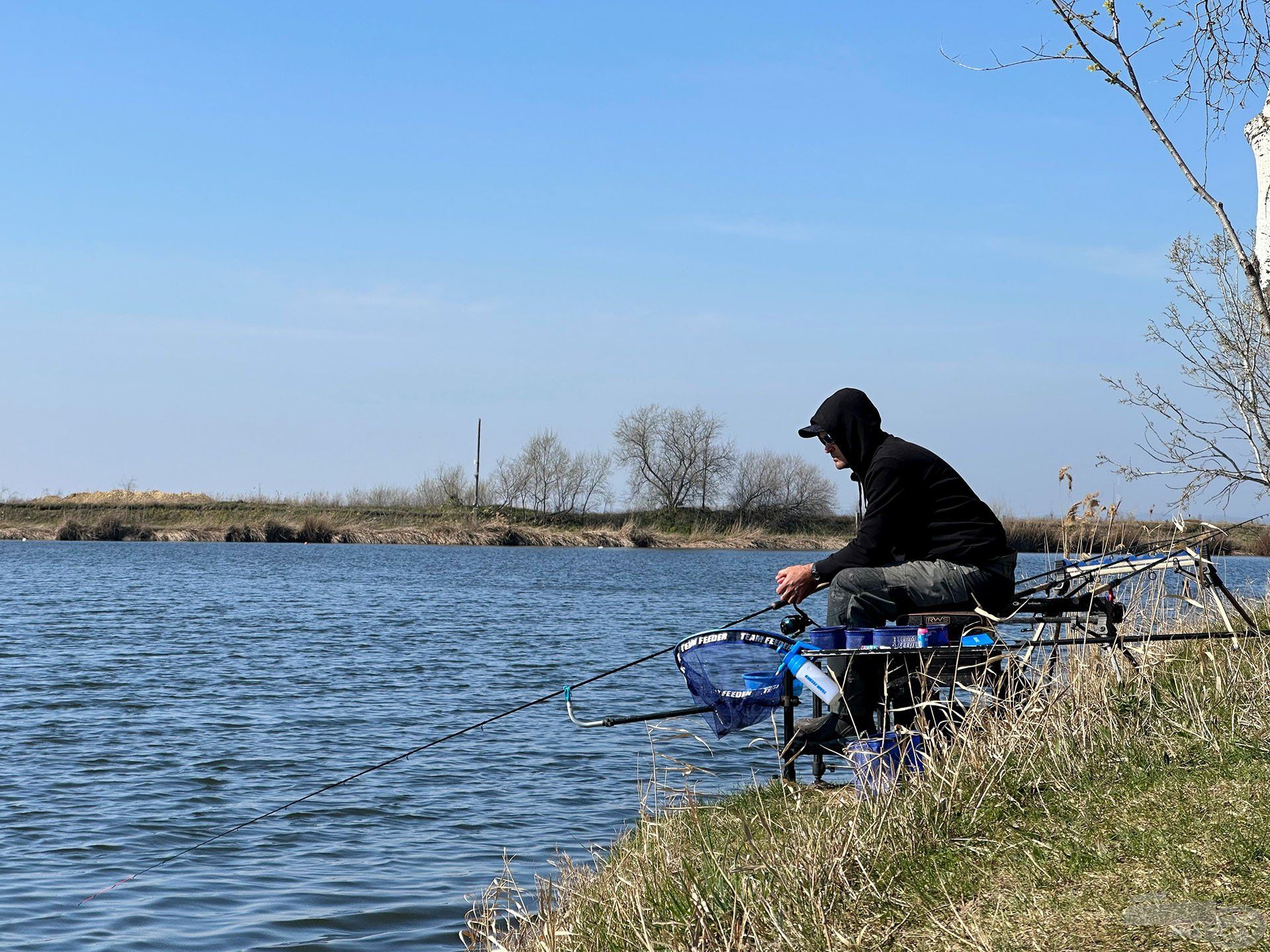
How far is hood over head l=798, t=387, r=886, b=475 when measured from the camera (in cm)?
685

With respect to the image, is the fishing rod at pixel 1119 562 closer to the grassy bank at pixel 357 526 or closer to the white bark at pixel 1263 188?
the white bark at pixel 1263 188

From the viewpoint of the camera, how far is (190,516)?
229 feet

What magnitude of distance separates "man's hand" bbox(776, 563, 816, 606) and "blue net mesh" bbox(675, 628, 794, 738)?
0.74ft

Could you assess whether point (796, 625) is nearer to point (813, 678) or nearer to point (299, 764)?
point (813, 678)

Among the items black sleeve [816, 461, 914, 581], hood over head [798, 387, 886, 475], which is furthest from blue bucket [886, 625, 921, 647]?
hood over head [798, 387, 886, 475]

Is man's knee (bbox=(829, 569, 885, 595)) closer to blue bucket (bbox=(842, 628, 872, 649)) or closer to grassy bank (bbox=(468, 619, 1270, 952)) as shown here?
blue bucket (bbox=(842, 628, 872, 649))

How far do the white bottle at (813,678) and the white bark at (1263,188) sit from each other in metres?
2.97

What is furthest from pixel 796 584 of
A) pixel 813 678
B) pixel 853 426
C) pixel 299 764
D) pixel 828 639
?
pixel 299 764

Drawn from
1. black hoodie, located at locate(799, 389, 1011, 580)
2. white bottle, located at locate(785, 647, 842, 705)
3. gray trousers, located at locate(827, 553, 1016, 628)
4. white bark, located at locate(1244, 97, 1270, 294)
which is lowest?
white bottle, located at locate(785, 647, 842, 705)

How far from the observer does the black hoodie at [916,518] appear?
650 centimetres

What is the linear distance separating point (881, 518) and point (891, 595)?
0.40 meters

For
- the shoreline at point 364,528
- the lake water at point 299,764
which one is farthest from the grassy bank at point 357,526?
the lake water at point 299,764

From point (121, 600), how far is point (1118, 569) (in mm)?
26156

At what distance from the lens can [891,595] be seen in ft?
21.3
